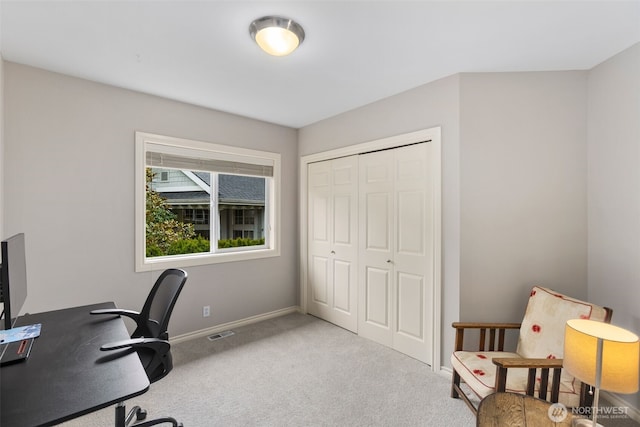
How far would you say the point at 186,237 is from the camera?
326 centimetres

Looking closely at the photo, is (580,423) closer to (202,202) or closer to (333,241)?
(333,241)

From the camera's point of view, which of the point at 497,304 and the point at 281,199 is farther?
the point at 281,199

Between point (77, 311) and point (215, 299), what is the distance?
1538mm

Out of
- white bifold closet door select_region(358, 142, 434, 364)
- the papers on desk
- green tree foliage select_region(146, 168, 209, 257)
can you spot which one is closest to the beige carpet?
white bifold closet door select_region(358, 142, 434, 364)

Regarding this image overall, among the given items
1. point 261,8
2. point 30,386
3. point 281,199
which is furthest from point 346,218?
point 30,386

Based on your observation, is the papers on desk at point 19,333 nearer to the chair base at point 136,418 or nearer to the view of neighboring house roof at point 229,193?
the chair base at point 136,418

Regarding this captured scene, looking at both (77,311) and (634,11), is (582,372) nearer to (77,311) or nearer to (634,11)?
(634,11)

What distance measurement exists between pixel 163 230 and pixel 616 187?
13.0 ft

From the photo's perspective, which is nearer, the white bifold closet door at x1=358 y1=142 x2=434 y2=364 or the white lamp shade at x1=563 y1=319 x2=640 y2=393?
the white lamp shade at x1=563 y1=319 x2=640 y2=393

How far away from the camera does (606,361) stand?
1.21 m

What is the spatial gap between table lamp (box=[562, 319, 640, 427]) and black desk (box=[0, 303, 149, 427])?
1811 mm

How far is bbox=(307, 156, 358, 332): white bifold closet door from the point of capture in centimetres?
334

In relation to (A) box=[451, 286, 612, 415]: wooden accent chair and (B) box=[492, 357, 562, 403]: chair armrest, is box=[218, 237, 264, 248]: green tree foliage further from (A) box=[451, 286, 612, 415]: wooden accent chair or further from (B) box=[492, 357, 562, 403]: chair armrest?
(B) box=[492, 357, 562, 403]: chair armrest

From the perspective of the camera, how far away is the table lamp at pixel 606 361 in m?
1.19
